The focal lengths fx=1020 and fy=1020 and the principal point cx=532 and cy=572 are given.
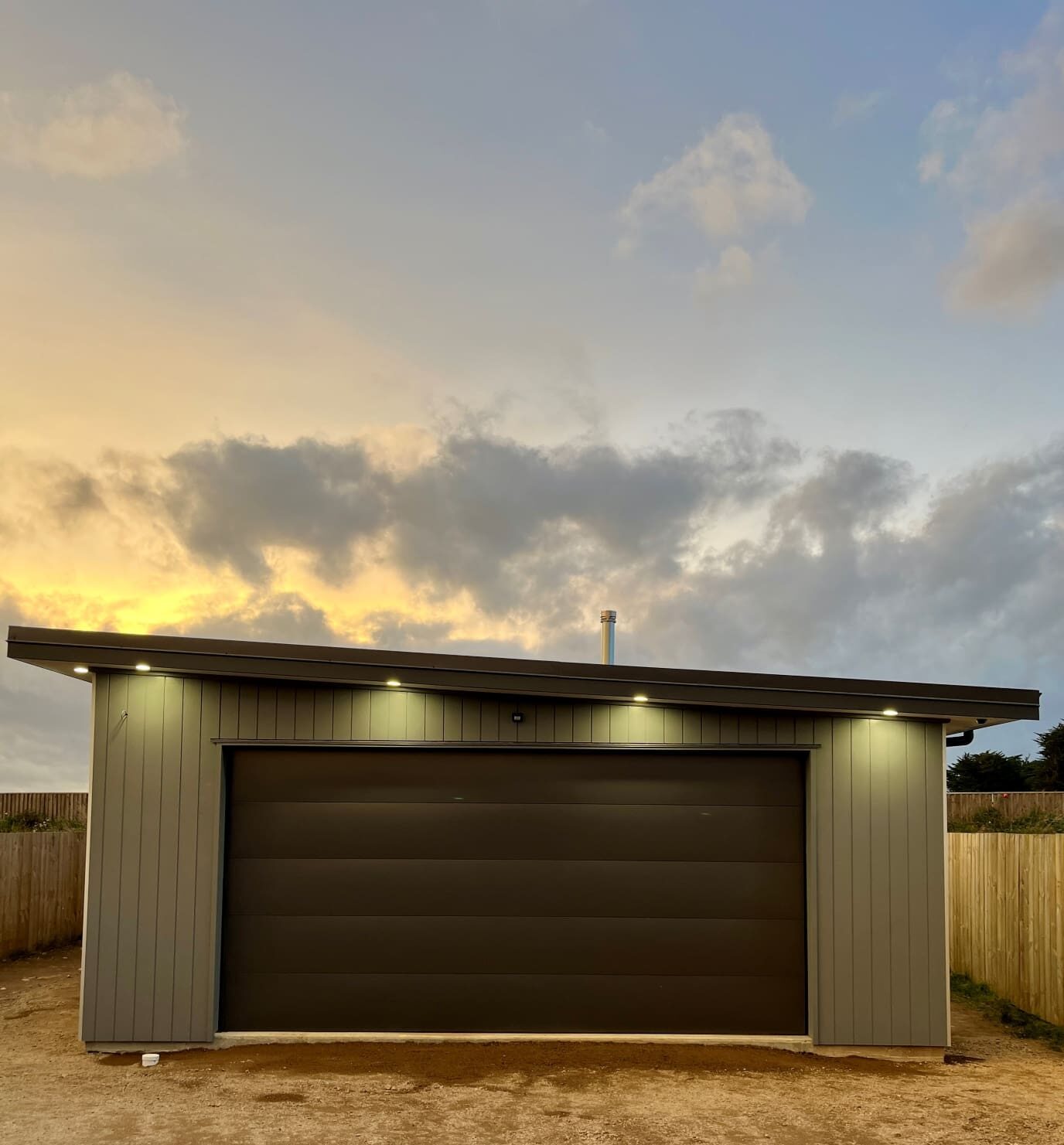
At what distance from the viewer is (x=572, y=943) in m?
8.48

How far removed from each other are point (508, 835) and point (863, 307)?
8.80 metres

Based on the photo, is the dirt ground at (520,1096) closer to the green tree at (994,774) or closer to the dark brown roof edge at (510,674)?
the dark brown roof edge at (510,674)

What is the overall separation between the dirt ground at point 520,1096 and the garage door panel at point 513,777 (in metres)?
1.97

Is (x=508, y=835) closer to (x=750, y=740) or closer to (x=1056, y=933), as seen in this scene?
(x=750, y=740)

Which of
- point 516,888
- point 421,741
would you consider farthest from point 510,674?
point 516,888

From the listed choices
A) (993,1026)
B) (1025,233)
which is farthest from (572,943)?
(1025,233)

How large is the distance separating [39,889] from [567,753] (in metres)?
9.78

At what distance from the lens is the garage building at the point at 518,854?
8.22m

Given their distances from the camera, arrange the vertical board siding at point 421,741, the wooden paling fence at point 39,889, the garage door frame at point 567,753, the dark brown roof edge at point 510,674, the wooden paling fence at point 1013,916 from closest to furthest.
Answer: the dark brown roof edge at point 510,674
the vertical board siding at point 421,741
the garage door frame at point 567,753
the wooden paling fence at point 1013,916
the wooden paling fence at point 39,889

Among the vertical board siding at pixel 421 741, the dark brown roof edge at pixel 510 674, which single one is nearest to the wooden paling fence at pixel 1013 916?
the vertical board siding at pixel 421 741

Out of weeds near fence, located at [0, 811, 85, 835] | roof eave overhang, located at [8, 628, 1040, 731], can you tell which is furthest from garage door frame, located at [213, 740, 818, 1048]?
weeds near fence, located at [0, 811, 85, 835]

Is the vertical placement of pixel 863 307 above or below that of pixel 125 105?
below

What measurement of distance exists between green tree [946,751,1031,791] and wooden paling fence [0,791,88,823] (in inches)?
992

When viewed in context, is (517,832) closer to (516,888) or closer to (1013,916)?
(516,888)
